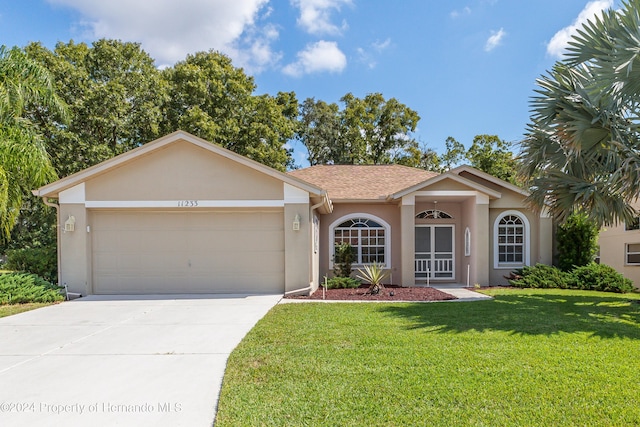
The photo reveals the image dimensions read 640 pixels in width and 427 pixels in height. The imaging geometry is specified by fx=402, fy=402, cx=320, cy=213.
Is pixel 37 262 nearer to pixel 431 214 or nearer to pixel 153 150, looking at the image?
pixel 153 150

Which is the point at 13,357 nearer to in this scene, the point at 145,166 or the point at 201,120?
the point at 145,166

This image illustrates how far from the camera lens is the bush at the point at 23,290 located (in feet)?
34.5

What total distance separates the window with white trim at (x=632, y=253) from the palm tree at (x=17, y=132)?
20.7 meters

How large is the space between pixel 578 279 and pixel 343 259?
7854mm

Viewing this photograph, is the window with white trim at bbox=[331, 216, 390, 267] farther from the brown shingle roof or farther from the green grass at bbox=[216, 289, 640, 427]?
the green grass at bbox=[216, 289, 640, 427]

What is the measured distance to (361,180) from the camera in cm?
1678

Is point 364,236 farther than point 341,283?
Yes

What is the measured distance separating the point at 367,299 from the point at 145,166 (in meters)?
7.38

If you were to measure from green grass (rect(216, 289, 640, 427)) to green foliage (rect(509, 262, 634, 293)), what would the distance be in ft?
16.9

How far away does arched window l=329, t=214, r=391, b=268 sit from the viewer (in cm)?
1488

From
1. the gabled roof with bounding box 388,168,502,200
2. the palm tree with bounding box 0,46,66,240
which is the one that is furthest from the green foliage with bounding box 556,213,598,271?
the palm tree with bounding box 0,46,66,240

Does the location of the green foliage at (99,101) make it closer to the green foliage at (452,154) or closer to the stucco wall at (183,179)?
the stucco wall at (183,179)

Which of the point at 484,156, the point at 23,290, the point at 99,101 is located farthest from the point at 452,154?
the point at 23,290

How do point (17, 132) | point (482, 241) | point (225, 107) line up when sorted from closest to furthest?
1. point (17, 132)
2. point (482, 241)
3. point (225, 107)
